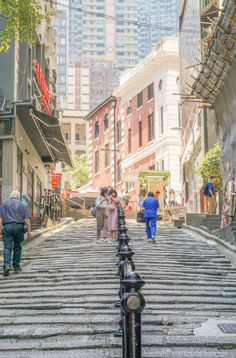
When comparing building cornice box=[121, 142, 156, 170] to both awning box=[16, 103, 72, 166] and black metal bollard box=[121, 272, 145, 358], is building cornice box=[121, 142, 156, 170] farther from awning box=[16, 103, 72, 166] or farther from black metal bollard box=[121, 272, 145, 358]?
black metal bollard box=[121, 272, 145, 358]

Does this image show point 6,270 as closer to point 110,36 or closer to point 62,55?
point 62,55

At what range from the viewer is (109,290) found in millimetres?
9172

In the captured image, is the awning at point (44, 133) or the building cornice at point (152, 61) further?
the building cornice at point (152, 61)

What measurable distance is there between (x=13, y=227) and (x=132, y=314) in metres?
7.51

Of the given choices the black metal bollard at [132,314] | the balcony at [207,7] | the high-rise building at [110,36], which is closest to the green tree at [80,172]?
the balcony at [207,7]

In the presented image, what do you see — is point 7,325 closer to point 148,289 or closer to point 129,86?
point 148,289

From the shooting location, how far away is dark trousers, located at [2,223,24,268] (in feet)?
37.0

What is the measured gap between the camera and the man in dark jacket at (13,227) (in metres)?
11.3

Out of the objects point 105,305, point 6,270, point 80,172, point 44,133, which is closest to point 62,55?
point 80,172

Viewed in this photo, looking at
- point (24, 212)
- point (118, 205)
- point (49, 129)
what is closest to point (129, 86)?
point (49, 129)

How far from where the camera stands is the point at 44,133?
84.2 feet

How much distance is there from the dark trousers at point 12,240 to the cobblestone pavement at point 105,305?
343 mm

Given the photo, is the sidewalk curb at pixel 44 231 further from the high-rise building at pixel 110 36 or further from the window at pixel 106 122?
the high-rise building at pixel 110 36

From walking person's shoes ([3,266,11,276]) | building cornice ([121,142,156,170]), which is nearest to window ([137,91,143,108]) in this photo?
building cornice ([121,142,156,170])
